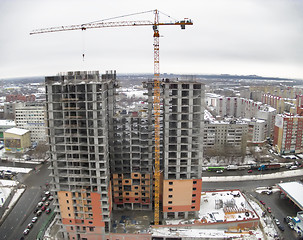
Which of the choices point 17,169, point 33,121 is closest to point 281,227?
point 17,169

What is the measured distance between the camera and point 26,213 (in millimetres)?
32219

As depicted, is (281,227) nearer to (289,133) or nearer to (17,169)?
(289,133)

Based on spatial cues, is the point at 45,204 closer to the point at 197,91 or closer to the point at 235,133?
the point at 197,91

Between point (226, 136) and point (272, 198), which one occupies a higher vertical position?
point (226, 136)

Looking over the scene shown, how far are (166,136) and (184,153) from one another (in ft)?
9.48

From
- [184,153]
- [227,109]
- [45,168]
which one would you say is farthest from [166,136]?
[227,109]

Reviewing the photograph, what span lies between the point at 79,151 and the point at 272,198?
2875cm

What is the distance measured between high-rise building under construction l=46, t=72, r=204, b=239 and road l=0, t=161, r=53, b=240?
6249 mm

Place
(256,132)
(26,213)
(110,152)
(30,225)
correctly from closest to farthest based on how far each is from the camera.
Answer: (30,225), (110,152), (26,213), (256,132)

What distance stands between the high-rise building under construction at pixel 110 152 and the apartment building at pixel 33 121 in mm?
35771

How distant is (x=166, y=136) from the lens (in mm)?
26016

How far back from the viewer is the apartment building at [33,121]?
5798 centimetres

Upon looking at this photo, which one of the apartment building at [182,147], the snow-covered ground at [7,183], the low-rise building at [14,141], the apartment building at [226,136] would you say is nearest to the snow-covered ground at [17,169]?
the snow-covered ground at [7,183]

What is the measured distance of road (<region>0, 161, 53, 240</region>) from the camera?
93.3 feet
